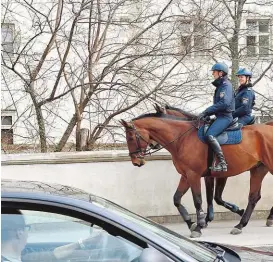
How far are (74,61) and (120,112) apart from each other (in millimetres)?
1768

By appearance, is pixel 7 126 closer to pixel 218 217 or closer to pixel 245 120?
pixel 218 217

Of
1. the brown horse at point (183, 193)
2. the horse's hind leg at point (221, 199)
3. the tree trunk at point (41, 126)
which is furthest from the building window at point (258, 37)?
the tree trunk at point (41, 126)

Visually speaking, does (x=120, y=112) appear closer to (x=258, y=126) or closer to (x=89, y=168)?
(x=89, y=168)

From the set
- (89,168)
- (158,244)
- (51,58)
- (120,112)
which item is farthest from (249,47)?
(158,244)

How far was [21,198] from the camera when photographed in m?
3.22

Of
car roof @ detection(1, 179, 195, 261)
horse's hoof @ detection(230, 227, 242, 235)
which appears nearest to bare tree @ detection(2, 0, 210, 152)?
horse's hoof @ detection(230, 227, 242, 235)

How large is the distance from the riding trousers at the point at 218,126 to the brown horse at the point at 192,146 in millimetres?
239

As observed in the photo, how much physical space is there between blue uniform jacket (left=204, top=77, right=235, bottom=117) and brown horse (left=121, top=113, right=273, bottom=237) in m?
0.51

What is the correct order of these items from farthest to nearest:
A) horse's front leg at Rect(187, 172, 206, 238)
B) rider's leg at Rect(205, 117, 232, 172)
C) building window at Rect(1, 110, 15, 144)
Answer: building window at Rect(1, 110, 15, 144)
horse's front leg at Rect(187, 172, 206, 238)
rider's leg at Rect(205, 117, 232, 172)

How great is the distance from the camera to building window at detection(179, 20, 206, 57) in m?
12.6

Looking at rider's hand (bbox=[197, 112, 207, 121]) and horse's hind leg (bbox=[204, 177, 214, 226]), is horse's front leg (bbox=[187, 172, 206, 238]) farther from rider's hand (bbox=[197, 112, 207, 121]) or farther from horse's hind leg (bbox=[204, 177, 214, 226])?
rider's hand (bbox=[197, 112, 207, 121])

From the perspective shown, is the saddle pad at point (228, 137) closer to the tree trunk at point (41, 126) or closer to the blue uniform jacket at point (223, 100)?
the blue uniform jacket at point (223, 100)

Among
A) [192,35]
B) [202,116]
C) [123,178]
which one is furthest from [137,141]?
[192,35]

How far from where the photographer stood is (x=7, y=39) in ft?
42.6
